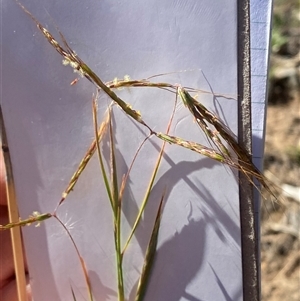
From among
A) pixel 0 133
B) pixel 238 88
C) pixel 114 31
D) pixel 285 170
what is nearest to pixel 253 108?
pixel 238 88

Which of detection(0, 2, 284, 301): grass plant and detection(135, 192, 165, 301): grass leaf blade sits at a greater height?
detection(0, 2, 284, 301): grass plant

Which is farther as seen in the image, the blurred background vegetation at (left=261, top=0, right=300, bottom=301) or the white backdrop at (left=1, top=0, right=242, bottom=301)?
the blurred background vegetation at (left=261, top=0, right=300, bottom=301)

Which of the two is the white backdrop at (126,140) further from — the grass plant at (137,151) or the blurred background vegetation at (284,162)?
the blurred background vegetation at (284,162)

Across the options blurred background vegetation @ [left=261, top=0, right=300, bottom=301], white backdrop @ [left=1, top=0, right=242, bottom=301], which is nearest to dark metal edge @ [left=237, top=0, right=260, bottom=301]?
white backdrop @ [left=1, top=0, right=242, bottom=301]

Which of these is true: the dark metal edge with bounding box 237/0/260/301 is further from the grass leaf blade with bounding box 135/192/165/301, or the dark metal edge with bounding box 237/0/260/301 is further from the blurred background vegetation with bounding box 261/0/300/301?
the blurred background vegetation with bounding box 261/0/300/301

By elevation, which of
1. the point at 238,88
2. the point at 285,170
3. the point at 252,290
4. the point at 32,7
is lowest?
the point at 252,290

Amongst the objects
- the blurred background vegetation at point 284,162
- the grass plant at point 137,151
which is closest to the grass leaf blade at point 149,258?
the grass plant at point 137,151

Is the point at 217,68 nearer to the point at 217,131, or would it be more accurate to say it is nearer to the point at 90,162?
the point at 217,131
